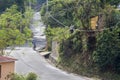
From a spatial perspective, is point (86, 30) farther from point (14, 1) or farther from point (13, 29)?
point (14, 1)

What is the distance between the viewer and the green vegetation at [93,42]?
2915 centimetres

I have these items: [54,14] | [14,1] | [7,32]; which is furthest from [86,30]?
[14,1]

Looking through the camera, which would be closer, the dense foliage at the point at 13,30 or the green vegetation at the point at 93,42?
the dense foliage at the point at 13,30

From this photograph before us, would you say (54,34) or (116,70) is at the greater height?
(54,34)

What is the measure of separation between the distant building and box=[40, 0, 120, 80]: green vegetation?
24.5 feet

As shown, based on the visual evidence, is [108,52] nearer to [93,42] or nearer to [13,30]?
[93,42]

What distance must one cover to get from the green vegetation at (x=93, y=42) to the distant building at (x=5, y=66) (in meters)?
7.46

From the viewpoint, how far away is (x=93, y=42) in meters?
31.3

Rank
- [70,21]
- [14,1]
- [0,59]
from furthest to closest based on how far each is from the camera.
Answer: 1. [14,1]
2. [70,21]
3. [0,59]

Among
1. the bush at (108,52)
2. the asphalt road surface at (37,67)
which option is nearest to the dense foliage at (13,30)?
the asphalt road surface at (37,67)

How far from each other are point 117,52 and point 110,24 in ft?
8.86

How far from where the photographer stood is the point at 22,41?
25.2m

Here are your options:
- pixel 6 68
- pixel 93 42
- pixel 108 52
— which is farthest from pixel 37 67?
pixel 6 68

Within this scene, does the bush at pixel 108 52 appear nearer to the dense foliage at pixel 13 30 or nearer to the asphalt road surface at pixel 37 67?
the asphalt road surface at pixel 37 67
